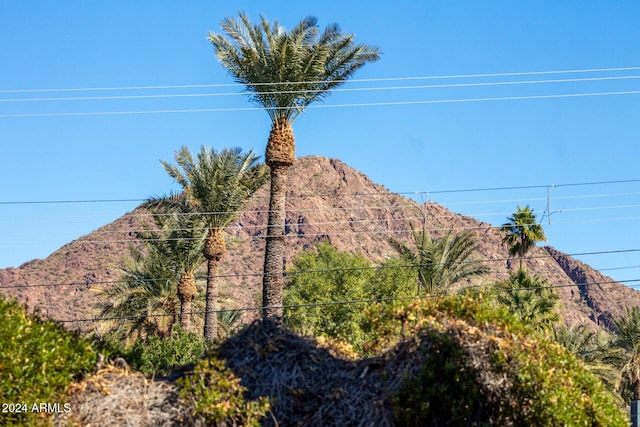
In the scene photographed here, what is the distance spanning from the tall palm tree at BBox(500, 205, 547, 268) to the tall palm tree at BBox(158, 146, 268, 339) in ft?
69.2

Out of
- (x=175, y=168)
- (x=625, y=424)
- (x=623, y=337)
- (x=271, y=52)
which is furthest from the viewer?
(x=623, y=337)

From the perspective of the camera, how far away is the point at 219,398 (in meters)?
11.9

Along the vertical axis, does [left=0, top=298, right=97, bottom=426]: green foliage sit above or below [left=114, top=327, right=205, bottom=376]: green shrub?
below

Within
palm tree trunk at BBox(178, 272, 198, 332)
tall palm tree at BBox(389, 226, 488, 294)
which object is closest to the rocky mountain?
palm tree trunk at BBox(178, 272, 198, 332)

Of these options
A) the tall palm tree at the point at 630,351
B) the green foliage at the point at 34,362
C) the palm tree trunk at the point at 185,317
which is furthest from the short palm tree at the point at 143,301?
the green foliage at the point at 34,362

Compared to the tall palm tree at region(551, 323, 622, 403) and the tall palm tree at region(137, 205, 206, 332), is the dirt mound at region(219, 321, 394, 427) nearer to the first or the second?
the tall palm tree at region(137, 205, 206, 332)

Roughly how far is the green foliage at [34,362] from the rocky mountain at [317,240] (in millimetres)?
88802

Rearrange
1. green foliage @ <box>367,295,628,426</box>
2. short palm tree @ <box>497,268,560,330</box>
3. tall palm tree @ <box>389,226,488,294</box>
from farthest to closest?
short palm tree @ <box>497,268,560,330</box>
tall palm tree @ <box>389,226,488,294</box>
green foliage @ <box>367,295,628,426</box>

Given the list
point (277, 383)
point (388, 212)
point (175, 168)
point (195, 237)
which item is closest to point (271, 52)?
point (175, 168)

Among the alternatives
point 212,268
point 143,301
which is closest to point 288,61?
point 212,268

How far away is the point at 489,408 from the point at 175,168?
2568cm

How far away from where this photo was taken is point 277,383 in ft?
40.5

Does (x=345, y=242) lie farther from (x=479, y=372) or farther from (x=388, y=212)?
(x=479, y=372)

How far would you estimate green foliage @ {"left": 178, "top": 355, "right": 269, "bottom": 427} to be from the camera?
1180 cm
